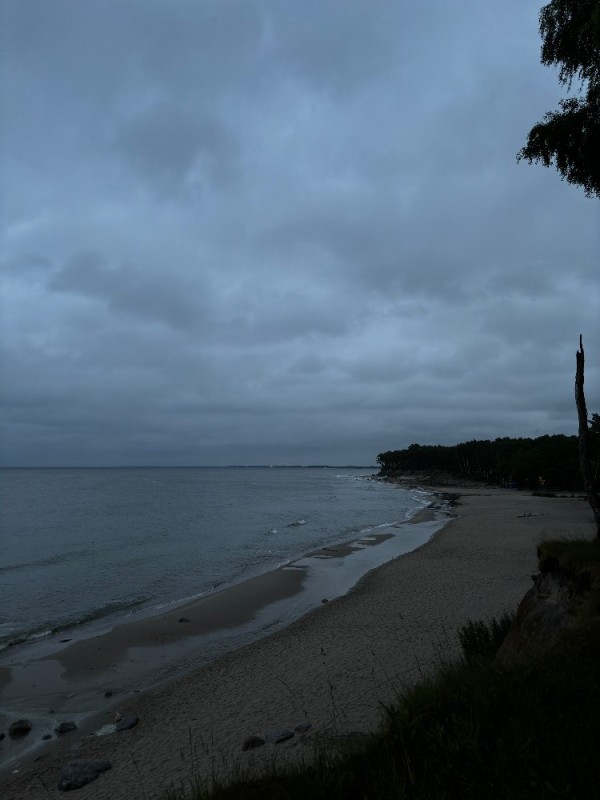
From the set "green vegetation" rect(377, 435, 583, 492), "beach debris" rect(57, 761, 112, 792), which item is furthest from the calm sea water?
"green vegetation" rect(377, 435, 583, 492)

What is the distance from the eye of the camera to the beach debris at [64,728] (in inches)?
355

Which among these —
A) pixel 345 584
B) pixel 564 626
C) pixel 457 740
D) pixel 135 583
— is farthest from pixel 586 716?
pixel 135 583

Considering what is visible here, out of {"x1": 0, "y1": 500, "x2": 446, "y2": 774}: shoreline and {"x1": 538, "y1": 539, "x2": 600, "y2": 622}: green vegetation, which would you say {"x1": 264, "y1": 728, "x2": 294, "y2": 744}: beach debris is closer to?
{"x1": 0, "y1": 500, "x2": 446, "y2": 774}: shoreline

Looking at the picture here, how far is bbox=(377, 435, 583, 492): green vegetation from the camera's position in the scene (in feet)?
277

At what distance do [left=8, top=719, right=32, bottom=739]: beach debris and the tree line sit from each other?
48.1 metres

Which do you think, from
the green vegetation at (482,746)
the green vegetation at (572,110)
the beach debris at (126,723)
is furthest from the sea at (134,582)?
the green vegetation at (572,110)

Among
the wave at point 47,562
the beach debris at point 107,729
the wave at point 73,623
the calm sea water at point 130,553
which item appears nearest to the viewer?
the beach debris at point 107,729

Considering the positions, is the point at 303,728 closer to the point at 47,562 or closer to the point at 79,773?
the point at 79,773

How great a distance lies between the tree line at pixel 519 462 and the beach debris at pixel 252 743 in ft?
154

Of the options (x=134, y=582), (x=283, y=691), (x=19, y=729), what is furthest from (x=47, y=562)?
(x=283, y=691)

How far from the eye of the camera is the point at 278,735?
733 centimetres

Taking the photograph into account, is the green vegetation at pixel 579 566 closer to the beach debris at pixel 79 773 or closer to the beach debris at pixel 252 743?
the beach debris at pixel 252 743

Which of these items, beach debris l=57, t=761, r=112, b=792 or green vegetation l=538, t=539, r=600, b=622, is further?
beach debris l=57, t=761, r=112, b=792

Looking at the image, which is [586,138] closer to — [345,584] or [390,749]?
[390,749]
